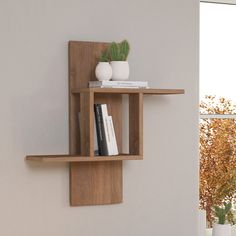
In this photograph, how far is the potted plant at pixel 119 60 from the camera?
2996 millimetres

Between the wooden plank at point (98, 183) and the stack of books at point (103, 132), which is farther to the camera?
the wooden plank at point (98, 183)

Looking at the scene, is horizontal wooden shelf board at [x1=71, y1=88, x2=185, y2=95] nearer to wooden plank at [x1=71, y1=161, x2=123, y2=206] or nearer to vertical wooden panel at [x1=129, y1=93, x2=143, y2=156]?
vertical wooden panel at [x1=129, y1=93, x2=143, y2=156]

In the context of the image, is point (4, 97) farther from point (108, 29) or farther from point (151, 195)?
point (151, 195)

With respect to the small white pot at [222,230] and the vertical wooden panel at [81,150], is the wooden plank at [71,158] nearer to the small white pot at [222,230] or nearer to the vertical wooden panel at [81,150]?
the vertical wooden panel at [81,150]

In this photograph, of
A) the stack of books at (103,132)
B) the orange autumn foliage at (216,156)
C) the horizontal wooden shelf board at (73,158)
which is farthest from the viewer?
Answer: the orange autumn foliage at (216,156)

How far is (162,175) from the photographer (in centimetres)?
330

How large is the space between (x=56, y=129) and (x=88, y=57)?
37cm

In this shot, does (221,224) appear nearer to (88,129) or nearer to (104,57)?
(88,129)

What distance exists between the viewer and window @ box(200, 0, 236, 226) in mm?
3736

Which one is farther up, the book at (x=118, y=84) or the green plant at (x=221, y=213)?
the book at (x=118, y=84)

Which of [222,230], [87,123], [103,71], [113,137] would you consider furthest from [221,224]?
[103,71]

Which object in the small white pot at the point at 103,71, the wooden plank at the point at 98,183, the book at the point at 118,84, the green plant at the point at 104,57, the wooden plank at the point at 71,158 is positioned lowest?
the wooden plank at the point at 98,183

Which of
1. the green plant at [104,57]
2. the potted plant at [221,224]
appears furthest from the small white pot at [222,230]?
the green plant at [104,57]

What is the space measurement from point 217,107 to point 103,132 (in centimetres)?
103
